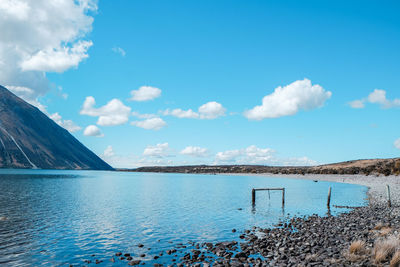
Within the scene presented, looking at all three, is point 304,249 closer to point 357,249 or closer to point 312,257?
point 312,257

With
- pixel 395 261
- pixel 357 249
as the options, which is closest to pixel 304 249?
pixel 357 249

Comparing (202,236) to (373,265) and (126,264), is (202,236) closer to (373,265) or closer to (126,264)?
(126,264)

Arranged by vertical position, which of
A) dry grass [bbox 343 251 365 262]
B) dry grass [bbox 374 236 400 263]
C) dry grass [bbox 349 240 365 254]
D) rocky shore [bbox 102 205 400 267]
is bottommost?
rocky shore [bbox 102 205 400 267]

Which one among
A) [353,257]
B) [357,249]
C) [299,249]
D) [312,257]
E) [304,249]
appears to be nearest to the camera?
[353,257]

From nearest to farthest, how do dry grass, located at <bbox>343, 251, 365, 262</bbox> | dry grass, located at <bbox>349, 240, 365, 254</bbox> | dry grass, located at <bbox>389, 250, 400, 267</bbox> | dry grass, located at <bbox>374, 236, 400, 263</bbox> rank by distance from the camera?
dry grass, located at <bbox>389, 250, 400, 267</bbox>
dry grass, located at <bbox>374, 236, 400, 263</bbox>
dry grass, located at <bbox>343, 251, 365, 262</bbox>
dry grass, located at <bbox>349, 240, 365, 254</bbox>

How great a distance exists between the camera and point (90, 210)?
40031 millimetres

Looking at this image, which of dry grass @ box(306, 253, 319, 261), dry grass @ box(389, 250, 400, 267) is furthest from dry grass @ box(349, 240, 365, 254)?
dry grass @ box(389, 250, 400, 267)

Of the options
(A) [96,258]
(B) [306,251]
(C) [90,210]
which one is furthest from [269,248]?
(C) [90,210]

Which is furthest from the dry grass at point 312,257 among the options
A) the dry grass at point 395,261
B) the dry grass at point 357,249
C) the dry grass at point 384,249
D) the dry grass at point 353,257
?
the dry grass at point 395,261

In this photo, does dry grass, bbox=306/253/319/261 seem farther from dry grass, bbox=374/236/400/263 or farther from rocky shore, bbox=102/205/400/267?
dry grass, bbox=374/236/400/263

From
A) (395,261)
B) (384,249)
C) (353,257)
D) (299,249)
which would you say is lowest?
(299,249)

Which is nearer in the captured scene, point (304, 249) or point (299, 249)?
point (304, 249)

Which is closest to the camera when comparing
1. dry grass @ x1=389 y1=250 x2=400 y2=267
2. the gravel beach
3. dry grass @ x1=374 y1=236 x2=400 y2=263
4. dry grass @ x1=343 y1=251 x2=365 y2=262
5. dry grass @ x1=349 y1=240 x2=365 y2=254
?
dry grass @ x1=389 y1=250 x2=400 y2=267

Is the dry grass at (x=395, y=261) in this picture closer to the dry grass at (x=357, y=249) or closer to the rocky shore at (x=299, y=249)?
the rocky shore at (x=299, y=249)
